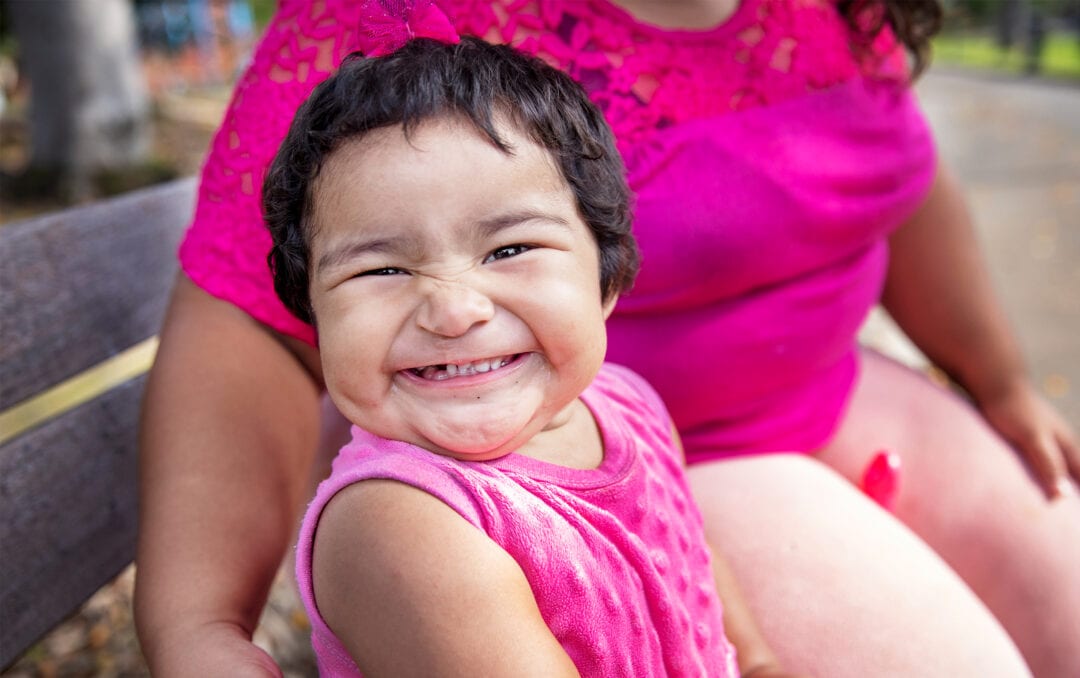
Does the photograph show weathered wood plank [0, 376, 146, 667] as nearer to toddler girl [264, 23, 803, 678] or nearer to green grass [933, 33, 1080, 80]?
toddler girl [264, 23, 803, 678]

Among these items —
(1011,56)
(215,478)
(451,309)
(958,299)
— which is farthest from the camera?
(1011,56)

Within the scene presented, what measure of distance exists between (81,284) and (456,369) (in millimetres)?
1033

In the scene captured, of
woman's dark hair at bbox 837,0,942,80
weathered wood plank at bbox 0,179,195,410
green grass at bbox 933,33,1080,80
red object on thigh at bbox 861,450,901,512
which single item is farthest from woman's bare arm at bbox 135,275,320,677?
green grass at bbox 933,33,1080,80

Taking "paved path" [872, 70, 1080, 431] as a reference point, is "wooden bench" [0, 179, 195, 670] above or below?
above

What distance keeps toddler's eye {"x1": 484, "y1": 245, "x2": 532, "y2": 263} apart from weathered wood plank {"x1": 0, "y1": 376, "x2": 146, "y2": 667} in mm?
983

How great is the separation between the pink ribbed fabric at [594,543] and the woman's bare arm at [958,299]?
1.09 meters

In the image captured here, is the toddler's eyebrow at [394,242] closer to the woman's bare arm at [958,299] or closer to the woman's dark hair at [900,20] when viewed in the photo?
the woman's dark hair at [900,20]

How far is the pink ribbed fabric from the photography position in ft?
3.65

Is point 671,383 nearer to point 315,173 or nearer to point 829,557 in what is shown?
point 829,557

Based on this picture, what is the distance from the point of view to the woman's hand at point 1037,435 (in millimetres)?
1980

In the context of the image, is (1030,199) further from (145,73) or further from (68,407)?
(145,73)

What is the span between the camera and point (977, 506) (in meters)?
1.91

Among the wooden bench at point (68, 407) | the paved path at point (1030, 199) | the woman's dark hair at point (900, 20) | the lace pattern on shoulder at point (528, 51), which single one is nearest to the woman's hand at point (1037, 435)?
the woman's dark hair at point (900, 20)

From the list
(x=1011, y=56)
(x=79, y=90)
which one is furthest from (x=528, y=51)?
(x=1011, y=56)
